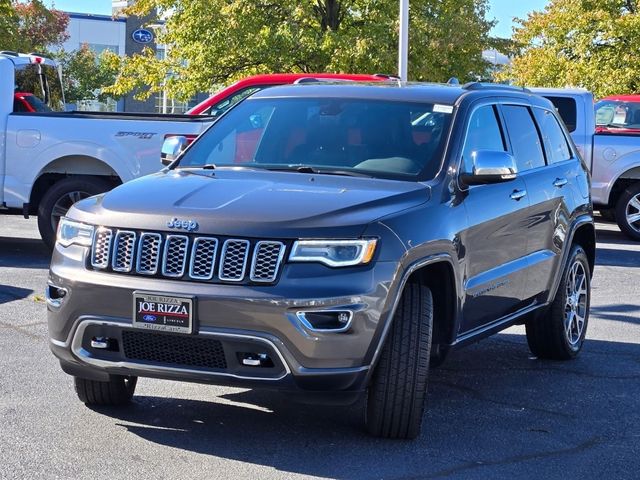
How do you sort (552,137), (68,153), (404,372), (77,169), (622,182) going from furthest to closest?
(622,182)
(77,169)
(68,153)
(552,137)
(404,372)

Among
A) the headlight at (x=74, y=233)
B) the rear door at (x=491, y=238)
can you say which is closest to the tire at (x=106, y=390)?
the headlight at (x=74, y=233)

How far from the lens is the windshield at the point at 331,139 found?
621 centimetres

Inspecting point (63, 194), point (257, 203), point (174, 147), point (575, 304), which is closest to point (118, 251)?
point (257, 203)

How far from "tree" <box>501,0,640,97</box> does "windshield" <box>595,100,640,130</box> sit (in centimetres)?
1169

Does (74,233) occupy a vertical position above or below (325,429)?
above

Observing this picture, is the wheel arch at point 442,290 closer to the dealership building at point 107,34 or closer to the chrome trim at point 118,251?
the chrome trim at point 118,251

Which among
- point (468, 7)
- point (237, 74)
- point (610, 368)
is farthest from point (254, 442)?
point (468, 7)

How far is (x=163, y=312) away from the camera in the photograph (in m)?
5.10

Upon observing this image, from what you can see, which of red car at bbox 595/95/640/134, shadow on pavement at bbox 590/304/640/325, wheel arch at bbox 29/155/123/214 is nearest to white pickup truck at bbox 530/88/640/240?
red car at bbox 595/95/640/134

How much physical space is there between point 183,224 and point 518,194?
2.43 metres

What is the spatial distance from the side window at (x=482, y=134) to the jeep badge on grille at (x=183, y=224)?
1.72m

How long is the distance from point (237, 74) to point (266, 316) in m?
23.8

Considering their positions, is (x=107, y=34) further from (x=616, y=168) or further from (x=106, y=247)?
(x=106, y=247)

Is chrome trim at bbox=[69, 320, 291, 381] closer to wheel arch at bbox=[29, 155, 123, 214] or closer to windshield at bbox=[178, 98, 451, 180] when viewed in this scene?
windshield at bbox=[178, 98, 451, 180]
